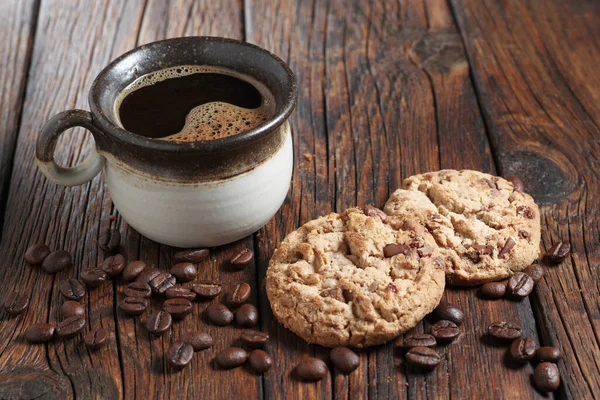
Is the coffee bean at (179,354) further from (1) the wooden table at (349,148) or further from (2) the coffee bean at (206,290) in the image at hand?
(2) the coffee bean at (206,290)

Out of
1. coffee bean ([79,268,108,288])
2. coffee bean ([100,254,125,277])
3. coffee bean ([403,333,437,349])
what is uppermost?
coffee bean ([403,333,437,349])

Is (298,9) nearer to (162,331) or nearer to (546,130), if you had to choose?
(546,130)

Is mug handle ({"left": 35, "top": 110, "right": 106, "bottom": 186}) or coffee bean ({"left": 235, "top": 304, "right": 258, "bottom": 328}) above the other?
mug handle ({"left": 35, "top": 110, "right": 106, "bottom": 186})

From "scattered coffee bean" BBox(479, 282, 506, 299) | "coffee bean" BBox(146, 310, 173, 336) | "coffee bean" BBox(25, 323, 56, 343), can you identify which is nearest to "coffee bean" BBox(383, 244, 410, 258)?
"scattered coffee bean" BBox(479, 282, 506, 299)

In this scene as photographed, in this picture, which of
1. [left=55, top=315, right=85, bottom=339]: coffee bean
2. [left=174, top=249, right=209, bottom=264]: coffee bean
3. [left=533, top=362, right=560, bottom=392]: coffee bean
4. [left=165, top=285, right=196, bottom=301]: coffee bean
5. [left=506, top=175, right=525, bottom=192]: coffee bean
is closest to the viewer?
[left=533, top=362, right=560, bottom=392]: coffee bean

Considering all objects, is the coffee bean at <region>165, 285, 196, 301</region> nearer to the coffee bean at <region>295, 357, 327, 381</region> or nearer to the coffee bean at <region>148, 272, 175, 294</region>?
the coffee bean at <region>148, 272, 175, 294</region>

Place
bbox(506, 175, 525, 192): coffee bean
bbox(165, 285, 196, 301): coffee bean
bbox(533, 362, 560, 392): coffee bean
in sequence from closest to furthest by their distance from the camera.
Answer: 1. bbox(533, 362, 560, 392): coffee bean
2. bbox(165, 285, 196, 301): coffee bean
3. bbox(506, 175, 525, 192): coffee bean

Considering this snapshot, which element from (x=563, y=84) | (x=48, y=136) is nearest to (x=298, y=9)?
(x=563, y=84)
